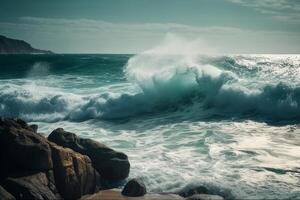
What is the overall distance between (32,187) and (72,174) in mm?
967

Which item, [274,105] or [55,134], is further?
[274,105]

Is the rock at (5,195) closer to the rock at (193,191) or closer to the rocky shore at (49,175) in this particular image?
the rocky shore at (49,175)

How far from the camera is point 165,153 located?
11.2 m

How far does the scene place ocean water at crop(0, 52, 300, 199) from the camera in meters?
9.12

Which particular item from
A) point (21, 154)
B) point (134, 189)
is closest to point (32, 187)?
point (21, 154)

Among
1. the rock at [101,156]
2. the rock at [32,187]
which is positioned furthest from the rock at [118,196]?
the rock at [32,187]

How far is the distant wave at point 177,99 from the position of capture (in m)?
16.9

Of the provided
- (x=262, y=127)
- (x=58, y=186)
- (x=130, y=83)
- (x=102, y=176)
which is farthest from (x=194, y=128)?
(x=130, y=83)

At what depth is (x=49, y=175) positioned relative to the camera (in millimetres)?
7695

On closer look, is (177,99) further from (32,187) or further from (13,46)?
(13,46)

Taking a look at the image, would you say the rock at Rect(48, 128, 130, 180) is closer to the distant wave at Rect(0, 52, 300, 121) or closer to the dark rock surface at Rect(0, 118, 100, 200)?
the dark rock surface at Rect(0, 118, 100, 200)

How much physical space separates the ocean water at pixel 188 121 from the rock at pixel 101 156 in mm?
531

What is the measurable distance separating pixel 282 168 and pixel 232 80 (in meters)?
10.5

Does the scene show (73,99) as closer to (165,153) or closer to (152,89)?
(152,89)
